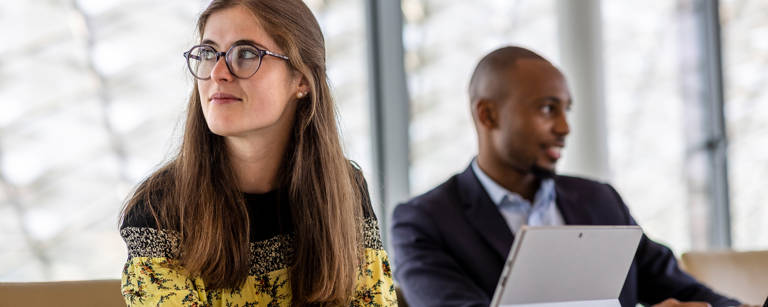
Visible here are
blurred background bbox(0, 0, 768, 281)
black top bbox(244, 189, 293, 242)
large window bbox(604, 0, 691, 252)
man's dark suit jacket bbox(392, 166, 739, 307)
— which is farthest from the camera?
large window bbox(604, 0, 691, 252)

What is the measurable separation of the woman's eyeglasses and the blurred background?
209mm

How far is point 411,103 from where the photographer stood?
152 inches

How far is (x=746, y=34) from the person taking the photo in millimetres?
5379

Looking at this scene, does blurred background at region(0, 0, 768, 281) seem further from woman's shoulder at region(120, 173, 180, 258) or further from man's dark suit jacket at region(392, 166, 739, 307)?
man's dark suit jacket at region(392, 166, 739, 307)

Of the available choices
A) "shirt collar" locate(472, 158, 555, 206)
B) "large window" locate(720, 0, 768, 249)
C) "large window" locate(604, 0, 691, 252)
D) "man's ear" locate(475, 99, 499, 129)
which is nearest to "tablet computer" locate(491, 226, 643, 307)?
"shirt collar" locate(472, 158, 555, 206)

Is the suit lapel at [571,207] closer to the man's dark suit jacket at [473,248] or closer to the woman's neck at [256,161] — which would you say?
the man's dark suit jacket at [473,248]

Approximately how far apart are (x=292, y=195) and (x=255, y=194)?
93mm

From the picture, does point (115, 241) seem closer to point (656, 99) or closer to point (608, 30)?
point (608, 30)

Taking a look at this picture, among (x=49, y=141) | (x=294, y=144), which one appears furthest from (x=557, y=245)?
(x=49, y=141)

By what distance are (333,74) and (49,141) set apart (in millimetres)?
1311

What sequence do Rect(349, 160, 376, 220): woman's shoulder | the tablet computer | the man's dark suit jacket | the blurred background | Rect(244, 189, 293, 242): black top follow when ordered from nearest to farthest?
the tablet computer
Rect(244, 189, 293, 242): black top
Rect(349, 160, 376, 220): woman's shoulder
the man's dark suit jacket
the blurred background

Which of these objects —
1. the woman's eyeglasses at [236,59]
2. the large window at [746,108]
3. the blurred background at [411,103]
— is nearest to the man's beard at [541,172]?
the blurred background at [411,103]

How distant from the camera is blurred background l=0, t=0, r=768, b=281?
9.76 ft

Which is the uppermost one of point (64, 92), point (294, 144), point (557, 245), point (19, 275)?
point (64, 92)
